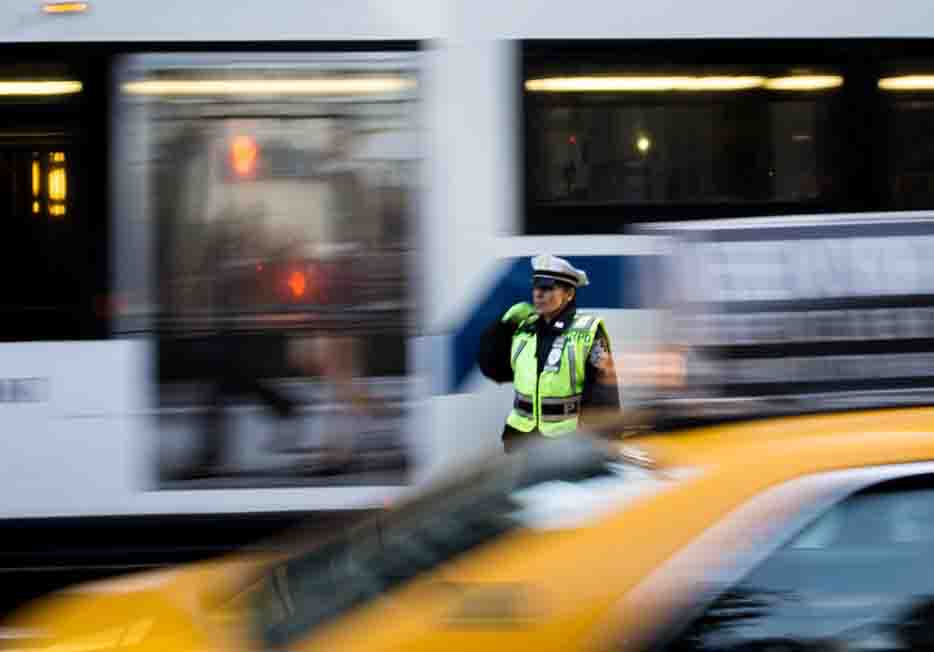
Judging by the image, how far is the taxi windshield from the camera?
323 centimetres

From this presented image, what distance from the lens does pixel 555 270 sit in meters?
7.14

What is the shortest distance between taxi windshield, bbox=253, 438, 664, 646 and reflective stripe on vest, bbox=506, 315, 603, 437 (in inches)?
123

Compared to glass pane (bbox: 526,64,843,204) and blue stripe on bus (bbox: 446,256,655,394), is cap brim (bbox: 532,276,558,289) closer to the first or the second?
blue stripe on bus (bbox: 446,256,655,394)

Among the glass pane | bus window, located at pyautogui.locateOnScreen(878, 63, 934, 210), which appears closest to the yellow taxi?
the glass pane

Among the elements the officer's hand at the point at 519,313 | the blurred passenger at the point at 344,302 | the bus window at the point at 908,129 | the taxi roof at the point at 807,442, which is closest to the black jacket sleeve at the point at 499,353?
the officer's hand at the point at 519,313

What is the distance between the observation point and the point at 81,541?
7.54 m

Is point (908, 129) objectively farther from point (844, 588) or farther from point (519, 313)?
point (844, 588)

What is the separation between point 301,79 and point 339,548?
4.15 meters

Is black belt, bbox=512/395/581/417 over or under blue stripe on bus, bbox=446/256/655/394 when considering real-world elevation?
under

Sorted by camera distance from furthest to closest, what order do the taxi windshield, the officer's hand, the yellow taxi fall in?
the officer's hand < the taxi windshield < the yellow taxi

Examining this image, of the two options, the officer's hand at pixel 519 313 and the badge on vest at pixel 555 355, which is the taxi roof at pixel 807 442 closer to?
the badge on vest at pixel 555 355

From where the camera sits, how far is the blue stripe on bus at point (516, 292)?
759cm

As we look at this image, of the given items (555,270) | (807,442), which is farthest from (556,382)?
(807,442)

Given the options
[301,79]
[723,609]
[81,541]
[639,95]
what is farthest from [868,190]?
[723,609]
